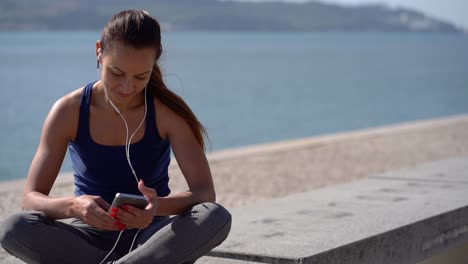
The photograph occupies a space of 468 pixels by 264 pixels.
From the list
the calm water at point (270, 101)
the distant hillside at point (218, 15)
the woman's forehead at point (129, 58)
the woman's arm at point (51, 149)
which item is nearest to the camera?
the woman's forehead at point (129, 58)

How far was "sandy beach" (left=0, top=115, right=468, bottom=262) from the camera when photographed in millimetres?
9156

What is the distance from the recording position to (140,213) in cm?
340

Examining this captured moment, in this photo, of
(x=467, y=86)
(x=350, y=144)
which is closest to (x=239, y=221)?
(x=350, y=144)

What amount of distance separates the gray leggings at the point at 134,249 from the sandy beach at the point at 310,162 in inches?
151

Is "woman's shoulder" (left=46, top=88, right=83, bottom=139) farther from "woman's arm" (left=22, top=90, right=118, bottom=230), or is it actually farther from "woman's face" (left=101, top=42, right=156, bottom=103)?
A: "woman's face" (left=101, top=42, right=156, bottom=103)

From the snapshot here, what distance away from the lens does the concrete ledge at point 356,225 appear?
4125 millimetres

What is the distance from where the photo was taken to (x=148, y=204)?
136 inches

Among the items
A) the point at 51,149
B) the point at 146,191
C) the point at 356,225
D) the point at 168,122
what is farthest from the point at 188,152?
the point at 356,225

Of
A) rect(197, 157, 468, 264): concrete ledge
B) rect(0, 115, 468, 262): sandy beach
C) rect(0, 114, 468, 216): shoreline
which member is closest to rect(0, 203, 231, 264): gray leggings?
rect(197, 157, 468, 264): concrete ledge

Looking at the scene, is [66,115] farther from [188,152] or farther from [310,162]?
[310,162]

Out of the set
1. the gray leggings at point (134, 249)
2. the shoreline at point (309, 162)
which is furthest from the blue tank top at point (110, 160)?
the shoreline at point (309, 162)

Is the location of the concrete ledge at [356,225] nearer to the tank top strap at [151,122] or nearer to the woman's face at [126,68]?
the tank top strap at [151,122]

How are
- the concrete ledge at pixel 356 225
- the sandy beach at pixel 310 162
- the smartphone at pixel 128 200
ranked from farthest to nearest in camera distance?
the sandy beach at pixel 310 162
the concrete ledge at pixel 356 225
the smartphone at pixel 128 200

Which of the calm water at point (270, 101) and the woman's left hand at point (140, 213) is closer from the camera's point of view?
the woman's left hand at point (140, 213)
